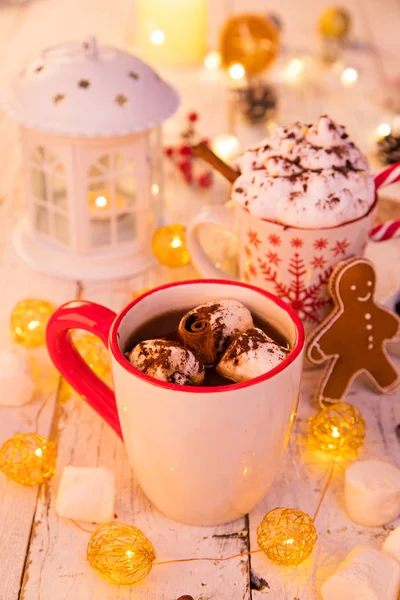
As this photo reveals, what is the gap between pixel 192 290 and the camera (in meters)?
0.74

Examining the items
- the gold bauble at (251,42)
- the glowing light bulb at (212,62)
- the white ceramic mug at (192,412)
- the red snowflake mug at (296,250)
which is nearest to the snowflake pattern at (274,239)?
the red snowflake mug at (296,250)

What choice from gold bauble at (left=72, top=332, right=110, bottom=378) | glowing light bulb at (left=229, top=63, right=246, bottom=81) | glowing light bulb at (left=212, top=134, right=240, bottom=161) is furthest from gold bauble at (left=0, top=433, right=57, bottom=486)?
glowing light bulb at (left=229, top=63, right=246, bottom=81)

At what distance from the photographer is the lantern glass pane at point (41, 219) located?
1123 mm

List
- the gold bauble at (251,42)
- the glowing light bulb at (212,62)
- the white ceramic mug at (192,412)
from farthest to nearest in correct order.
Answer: the glowing light bulb at (212,62), the gold bauble at (251,42), the white ceramic mug at (192,412)

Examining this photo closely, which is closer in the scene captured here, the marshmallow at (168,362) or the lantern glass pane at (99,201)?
the marshmallow at (168,362)

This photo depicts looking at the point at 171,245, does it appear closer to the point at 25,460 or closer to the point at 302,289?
the point at 302,289

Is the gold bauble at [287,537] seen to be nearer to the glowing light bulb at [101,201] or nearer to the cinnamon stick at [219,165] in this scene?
the cinnamon stick at [219,165]

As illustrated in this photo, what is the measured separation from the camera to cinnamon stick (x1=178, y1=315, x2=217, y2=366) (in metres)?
0.66

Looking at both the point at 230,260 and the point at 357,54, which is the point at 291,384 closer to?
the point at 230,260

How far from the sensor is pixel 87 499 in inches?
28.1

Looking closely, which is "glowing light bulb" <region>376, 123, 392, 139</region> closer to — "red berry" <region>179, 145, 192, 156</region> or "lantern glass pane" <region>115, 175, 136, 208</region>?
"red berry" <region>179, 145, 192, 156</region>

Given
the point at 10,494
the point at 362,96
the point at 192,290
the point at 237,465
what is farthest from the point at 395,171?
the point at 362,96

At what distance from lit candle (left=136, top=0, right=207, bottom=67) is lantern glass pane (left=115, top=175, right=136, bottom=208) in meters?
0.68

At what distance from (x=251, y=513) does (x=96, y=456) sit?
18 cm
